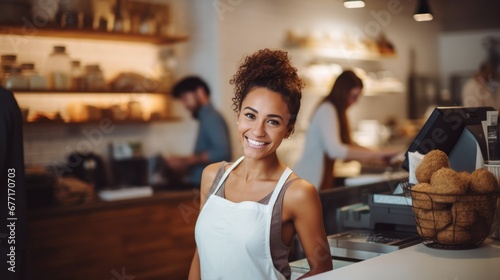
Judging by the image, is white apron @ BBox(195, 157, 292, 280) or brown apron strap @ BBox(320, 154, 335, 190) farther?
brown apron strap @ BBox(320, 154, 335, 190)

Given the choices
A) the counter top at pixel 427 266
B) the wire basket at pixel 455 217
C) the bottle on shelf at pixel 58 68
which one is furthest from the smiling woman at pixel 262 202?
the bottle on shelf at pixel 58 68

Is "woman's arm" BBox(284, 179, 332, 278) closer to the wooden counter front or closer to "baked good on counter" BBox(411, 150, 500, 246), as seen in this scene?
"baked good on counter" BBox(411, 150, 500, 246)

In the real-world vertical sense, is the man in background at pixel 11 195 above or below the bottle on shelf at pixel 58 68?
below

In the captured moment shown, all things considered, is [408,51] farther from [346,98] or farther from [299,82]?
[299,82]

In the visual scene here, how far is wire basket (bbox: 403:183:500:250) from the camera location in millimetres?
2146

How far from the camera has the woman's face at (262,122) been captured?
218 centimetres

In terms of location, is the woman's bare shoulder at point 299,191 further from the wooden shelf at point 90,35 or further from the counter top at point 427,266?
the wooden shelf at point 90,35

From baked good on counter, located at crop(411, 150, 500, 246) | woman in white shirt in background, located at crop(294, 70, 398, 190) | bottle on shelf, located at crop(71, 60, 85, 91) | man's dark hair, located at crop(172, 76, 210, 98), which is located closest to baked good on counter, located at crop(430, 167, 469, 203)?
baked good on counter, located at crop(411, 150, 500, 246)

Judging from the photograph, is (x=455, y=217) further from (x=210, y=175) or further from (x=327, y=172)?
(x=327, y=172)

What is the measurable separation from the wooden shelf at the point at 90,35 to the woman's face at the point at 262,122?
10.7 feet

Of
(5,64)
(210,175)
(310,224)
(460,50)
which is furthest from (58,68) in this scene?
(460,50)

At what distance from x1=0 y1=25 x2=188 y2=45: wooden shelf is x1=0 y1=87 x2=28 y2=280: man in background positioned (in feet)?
5.99

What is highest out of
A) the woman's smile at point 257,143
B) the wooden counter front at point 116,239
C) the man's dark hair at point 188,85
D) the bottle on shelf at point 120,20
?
the bottle on shelf at point 120,20

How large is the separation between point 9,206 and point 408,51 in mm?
7384
